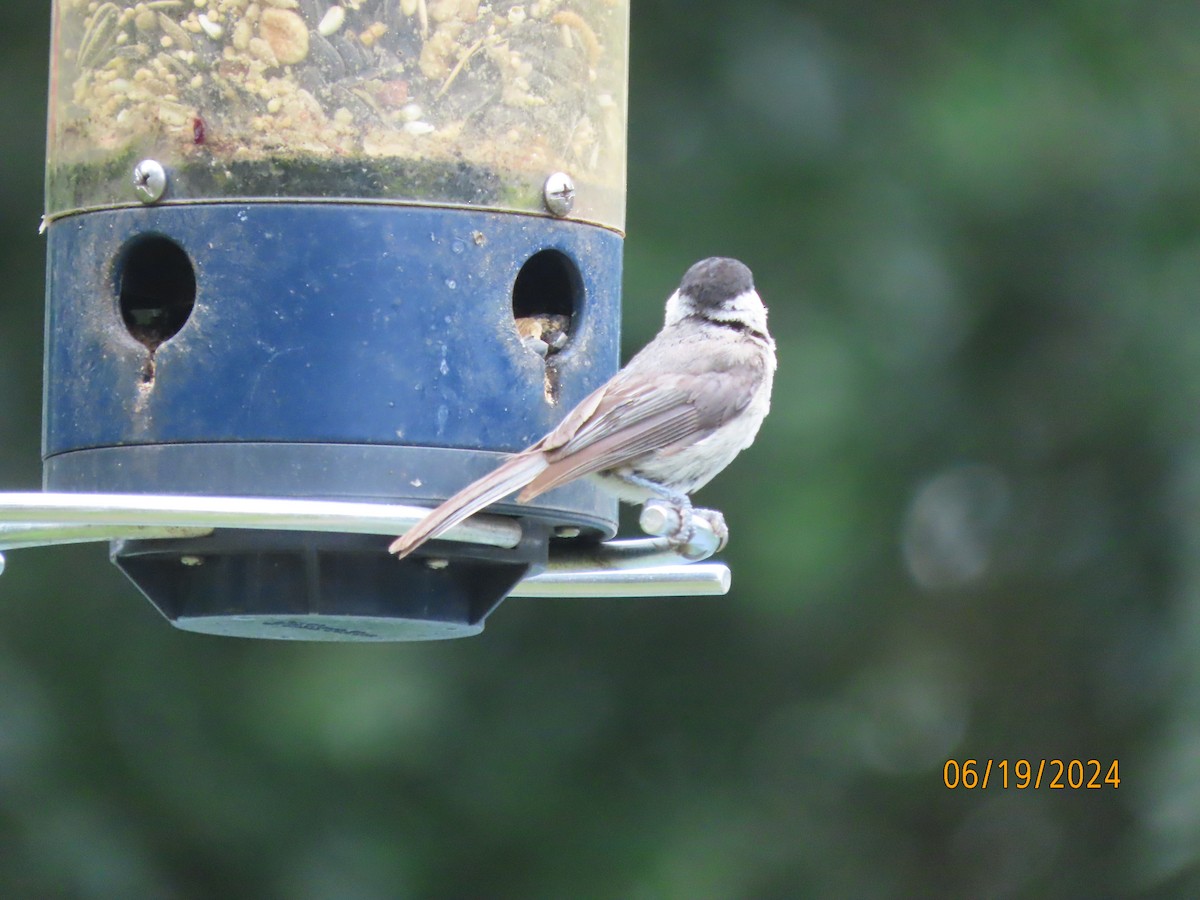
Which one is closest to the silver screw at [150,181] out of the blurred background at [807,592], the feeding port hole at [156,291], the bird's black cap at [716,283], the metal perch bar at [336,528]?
the feeding port hole at [156,291]

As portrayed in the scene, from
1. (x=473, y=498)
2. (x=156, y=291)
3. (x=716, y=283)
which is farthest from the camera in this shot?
(x=716, y=283)

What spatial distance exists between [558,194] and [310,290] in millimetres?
640

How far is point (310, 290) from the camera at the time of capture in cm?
450

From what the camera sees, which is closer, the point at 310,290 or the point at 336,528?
the point at 336,528

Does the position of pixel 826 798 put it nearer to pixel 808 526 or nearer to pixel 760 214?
pixel 808 526

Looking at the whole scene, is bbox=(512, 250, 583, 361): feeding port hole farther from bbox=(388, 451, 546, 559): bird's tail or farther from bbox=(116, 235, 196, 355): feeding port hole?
bbox=(116, 235, 196, 355): feeding port hole

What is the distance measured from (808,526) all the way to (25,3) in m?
3.62

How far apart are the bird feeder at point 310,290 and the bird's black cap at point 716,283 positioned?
803 mm

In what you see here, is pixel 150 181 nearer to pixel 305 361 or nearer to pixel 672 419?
pixel 305 361

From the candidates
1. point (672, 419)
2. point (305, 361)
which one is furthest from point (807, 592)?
point (305, 361)

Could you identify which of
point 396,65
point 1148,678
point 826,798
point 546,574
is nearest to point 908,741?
point 826,798

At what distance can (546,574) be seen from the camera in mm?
4816

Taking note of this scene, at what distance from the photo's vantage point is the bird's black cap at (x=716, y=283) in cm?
557

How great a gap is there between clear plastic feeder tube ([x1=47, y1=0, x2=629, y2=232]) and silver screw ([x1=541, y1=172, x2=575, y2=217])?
2cm
